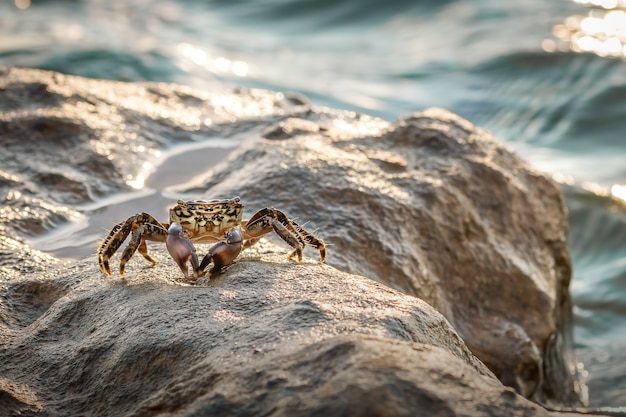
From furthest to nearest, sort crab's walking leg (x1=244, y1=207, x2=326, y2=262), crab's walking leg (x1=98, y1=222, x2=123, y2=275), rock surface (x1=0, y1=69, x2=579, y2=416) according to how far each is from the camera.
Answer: crab's walking leg (x1=244, y1=207, x2=326, y2=262) → crab's walking leg (x1=98, y1=222, x2=123, y2=275) → rock surface (x1=0, y1=69, x2=579, y2=416)

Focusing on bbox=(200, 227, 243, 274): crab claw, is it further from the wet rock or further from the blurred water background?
the blurred water background

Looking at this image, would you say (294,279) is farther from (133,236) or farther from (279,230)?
(133,236)

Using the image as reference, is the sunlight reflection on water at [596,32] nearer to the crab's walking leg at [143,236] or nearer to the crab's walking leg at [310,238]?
the crab's walking leg at [310,238]

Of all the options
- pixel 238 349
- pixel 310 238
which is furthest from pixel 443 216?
pixel 238 349

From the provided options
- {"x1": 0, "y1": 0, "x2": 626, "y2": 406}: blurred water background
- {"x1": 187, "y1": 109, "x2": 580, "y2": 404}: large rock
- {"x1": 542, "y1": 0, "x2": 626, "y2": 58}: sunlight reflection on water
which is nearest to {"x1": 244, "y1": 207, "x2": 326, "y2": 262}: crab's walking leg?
{"x1": 187, "y1": 109, "x2": 580, "y2": 404}: large rock

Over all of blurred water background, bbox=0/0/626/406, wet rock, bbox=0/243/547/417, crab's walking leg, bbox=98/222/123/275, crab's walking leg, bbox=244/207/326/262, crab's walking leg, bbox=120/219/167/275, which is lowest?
wet rock, bbox=0/243/547/417
